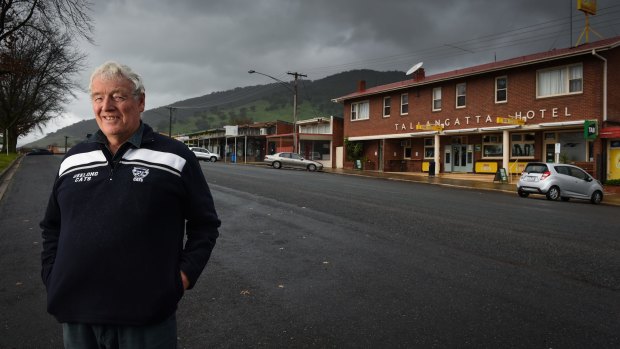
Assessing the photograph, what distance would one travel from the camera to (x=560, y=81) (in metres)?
24.6

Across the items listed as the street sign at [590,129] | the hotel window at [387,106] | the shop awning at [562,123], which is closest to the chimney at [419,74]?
the hotel window at [387,106]

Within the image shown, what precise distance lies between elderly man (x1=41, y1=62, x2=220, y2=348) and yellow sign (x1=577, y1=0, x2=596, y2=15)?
30.1 m

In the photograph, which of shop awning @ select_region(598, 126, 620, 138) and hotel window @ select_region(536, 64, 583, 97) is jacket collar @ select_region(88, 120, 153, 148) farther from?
hotel window @ select_region(536, 64, 583, 97)

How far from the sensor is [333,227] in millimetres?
9109

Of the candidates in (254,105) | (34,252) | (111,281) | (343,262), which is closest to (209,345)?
(111,281)

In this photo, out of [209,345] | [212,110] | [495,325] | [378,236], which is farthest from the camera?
[212,110]

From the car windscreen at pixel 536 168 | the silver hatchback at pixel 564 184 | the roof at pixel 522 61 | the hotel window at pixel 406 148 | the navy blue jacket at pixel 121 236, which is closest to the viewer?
the navy blue jacket at pixel 121 236

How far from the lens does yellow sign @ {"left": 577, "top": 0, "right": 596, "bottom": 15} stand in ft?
85.2

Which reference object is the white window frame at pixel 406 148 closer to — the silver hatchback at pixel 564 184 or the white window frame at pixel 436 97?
the white window frame at pixel 436 97

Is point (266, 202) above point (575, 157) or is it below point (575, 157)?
below

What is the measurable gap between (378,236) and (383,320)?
13.4ft

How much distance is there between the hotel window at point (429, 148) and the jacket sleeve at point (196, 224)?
3318 cm

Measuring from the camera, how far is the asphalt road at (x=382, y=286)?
3898 millimetres

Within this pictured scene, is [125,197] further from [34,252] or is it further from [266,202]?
[266,202]
